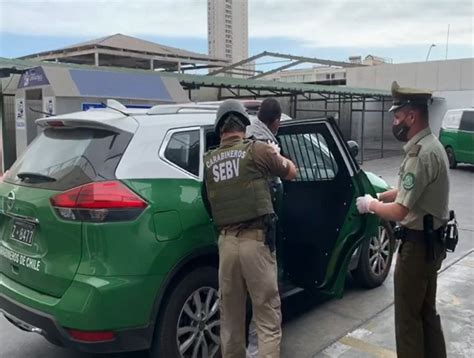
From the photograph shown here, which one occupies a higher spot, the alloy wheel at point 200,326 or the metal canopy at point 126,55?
the metal canopy at point 126,55

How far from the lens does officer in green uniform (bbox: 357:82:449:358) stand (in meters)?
2.79

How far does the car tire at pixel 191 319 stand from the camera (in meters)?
3.01

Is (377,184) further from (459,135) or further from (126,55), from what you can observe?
(126,55)

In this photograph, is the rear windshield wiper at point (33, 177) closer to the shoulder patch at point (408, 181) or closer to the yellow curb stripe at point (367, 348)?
the shoulder patch at point (408, 181)

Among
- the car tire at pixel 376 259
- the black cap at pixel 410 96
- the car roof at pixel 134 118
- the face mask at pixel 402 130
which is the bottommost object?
the car tire at pixel 376 259

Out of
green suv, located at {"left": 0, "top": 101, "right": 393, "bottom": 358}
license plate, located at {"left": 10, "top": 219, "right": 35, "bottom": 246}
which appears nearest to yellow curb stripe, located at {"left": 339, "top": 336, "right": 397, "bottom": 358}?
green suv, located at {"left": 0, "top": 101, "right": 393, "bottom": 358}

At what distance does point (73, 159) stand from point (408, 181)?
1970 mm

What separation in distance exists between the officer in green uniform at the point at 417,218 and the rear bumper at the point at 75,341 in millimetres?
1537

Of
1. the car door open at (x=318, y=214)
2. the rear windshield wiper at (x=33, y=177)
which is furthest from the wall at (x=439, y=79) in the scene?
the rear windshield wiper at (x=33, y=177)

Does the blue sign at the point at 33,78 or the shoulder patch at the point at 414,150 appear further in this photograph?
the blue sign at the point at 33,78

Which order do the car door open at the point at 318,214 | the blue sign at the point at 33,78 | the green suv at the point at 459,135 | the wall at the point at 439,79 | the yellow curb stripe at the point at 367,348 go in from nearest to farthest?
the yellow curb stripe at the point at 367,348, the car door open at the point at 318,214, the blue sign at the point at 33,78, the green suv at the point at 459,135, the wall at the point at 439,79

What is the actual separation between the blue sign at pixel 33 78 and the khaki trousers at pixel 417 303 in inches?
315

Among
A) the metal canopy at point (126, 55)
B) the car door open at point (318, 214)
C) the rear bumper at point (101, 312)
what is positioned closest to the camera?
the rear bumper at point (101, 312)

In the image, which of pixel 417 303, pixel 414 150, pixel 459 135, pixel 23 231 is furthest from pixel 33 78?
pixel 459 135
